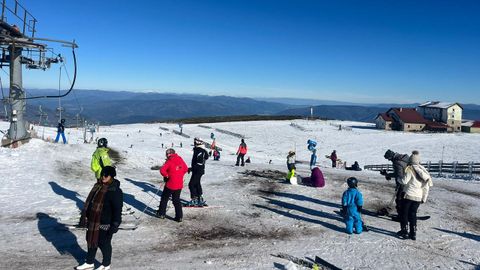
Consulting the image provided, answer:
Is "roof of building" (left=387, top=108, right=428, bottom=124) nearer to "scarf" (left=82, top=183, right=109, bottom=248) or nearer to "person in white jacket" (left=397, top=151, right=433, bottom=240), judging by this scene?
"person in white jacket" (left=397, top=151, right=433, bottom=240)

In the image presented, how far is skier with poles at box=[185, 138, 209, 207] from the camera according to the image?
12.4 m

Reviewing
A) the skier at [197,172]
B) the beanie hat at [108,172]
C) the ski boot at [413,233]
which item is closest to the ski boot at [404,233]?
the ski boot at [413,233]

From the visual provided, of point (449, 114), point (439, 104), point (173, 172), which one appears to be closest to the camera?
point (173, 172)

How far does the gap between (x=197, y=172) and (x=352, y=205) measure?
494cm

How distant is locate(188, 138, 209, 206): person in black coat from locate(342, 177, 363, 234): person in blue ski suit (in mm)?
4623

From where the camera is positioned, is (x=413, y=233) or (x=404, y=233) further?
(x=404, y=233)

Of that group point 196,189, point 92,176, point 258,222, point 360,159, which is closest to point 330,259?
point 258,222

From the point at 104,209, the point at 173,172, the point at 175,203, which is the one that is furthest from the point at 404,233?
the point at 104,209

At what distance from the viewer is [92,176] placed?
17.3 m

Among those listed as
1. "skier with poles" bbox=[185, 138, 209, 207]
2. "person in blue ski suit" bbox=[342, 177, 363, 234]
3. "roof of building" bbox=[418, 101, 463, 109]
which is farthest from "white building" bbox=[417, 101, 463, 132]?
"skier with poles" bbox=[185, 138, 209, 207]

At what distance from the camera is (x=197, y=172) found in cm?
1244

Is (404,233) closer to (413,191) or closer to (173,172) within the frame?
(413,191)

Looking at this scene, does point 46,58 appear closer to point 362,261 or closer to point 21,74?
point 21,74

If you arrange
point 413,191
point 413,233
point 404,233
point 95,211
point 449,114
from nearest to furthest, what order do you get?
point 95,211
point 413,191
point 413,233
point 404,233
point 449,114
